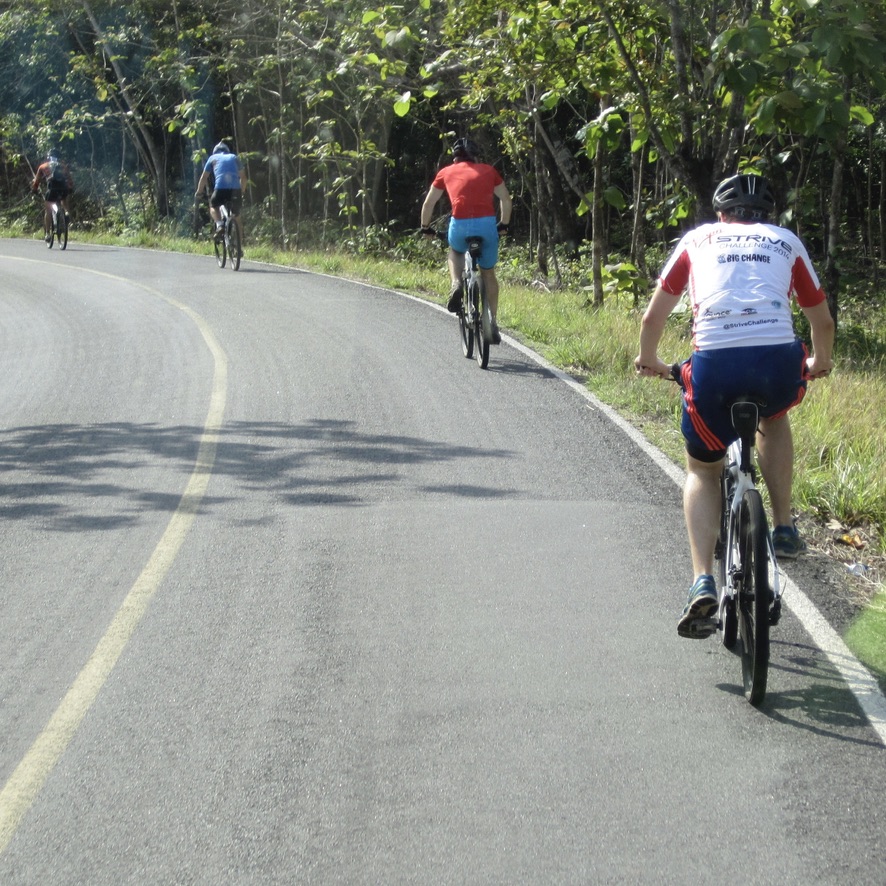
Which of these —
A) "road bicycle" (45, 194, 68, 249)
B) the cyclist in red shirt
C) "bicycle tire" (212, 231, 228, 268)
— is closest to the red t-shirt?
the cyclist in red shirt

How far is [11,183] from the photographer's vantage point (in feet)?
137

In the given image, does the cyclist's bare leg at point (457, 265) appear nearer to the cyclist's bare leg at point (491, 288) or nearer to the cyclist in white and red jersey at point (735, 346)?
the cyclist's bare leg at point (491, 288)

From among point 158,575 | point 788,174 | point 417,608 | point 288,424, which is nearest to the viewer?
point 417,608

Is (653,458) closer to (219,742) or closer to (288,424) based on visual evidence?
(288,424)

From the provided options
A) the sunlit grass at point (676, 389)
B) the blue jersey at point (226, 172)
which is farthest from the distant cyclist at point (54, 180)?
the sunlit grass at point (676, 389)

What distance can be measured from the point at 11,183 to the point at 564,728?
41.2m

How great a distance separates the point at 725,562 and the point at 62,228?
2488 cm

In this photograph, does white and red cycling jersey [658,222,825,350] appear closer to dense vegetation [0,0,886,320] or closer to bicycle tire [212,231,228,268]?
dense vegetation [0,0,886,320]

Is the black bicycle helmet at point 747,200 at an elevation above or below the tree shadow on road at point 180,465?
above

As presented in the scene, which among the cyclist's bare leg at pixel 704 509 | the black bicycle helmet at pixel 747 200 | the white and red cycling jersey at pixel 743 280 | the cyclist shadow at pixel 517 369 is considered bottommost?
the cyclist shadow at pixel 517 369

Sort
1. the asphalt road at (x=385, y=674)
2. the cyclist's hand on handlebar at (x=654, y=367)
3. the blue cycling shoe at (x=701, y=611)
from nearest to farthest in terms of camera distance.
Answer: the asphalt road at (x=385, y=674) → the blue cycling shoe at (x=701, y=611) → the cyclist's hand on handlebar at (x=654, y=367)

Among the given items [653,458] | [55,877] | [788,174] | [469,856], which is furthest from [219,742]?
[788,174]

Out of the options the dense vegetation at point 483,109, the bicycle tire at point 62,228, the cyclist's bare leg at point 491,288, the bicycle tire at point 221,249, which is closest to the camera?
the cyclist's bare leg at point 491,288

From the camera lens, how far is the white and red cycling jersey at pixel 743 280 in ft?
16.1
